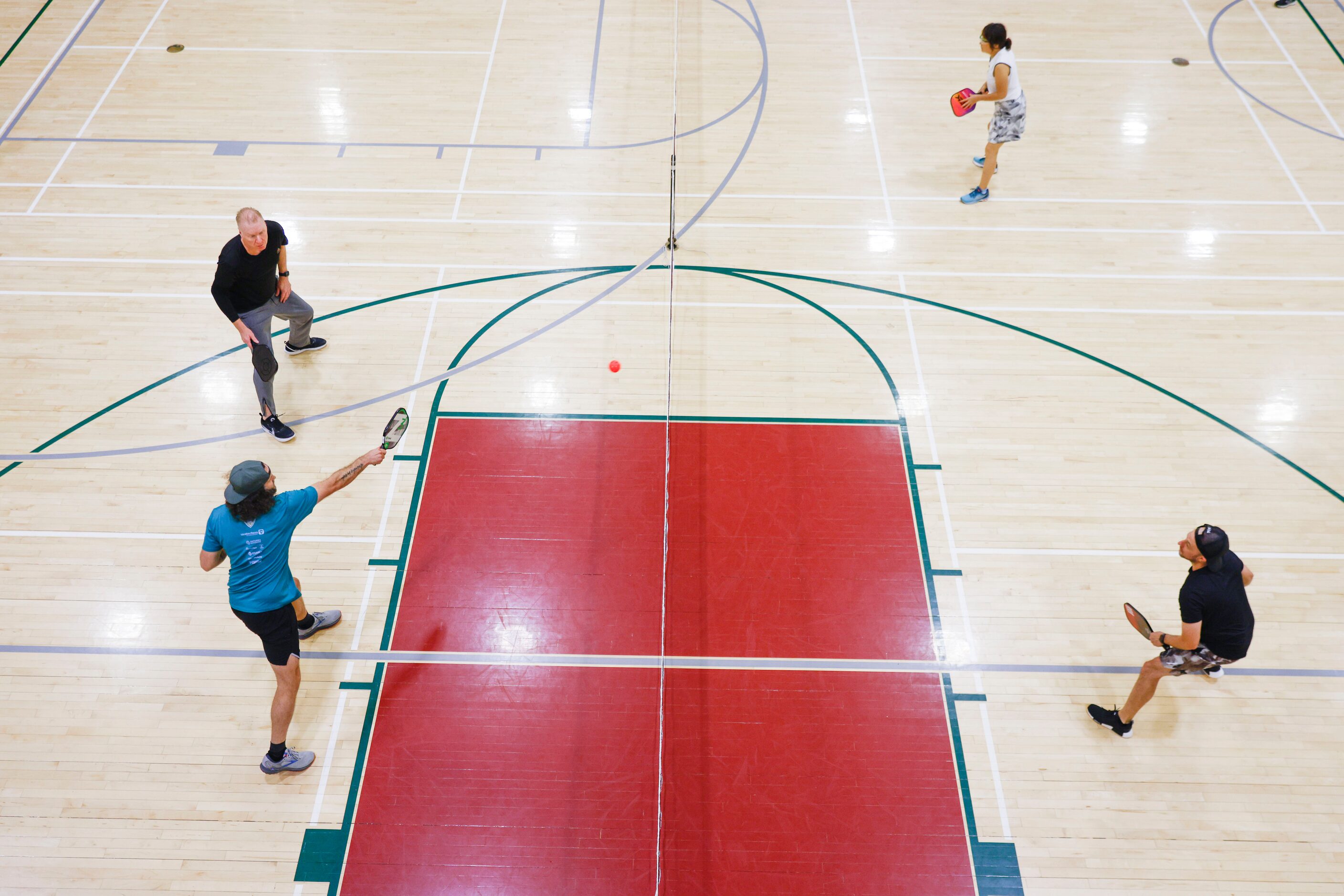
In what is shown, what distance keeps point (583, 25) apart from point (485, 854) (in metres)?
9.71

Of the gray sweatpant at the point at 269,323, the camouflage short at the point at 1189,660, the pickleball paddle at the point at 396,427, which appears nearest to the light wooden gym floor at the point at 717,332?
the gray sweatpant at the point at 269,323

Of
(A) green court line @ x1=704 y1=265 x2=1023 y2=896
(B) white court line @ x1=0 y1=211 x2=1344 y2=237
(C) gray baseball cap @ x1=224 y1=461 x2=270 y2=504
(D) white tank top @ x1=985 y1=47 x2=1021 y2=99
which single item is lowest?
(A) green court line @ x1=704 y1=265 x2=1023 y2=896

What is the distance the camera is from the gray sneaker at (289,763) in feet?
16.5

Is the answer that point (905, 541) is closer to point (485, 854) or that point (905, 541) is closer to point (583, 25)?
point (485, 854)

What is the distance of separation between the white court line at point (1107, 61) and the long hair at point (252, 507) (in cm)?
891

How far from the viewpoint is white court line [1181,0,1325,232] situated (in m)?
8.48

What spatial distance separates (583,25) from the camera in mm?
10703

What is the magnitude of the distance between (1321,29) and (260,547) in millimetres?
13476

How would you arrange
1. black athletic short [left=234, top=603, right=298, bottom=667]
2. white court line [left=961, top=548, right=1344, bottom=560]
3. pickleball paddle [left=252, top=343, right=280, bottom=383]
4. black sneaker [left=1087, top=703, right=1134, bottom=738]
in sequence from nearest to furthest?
black athletic short [left=234, top=603, right=298, bottom=667] → black sneaker [left=1087, top=703, right=1134, bottom=738] → white court line [left=961, top=548, right=1344, bottom=560] → pickleball paddle [left=252, top=343, right=280, bottom=383]

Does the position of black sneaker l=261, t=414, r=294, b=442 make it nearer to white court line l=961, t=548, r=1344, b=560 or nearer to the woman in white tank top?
white court line l=961, t=548, r=1344, b=560

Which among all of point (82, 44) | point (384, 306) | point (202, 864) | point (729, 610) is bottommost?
point (202, 864)

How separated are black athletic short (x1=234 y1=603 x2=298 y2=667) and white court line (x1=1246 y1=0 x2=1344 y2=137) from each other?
11.5 metres

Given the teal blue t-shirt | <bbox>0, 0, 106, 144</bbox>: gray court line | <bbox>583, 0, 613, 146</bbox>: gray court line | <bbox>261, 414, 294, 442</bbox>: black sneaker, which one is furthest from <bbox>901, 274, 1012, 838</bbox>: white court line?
<bbox>0, 0, 106, 144</bbox>: gray court line

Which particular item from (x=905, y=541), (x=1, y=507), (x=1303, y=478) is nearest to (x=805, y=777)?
(x=905, y=541)
